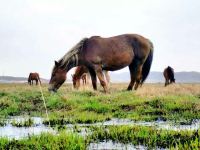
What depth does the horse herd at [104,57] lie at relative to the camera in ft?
55.6

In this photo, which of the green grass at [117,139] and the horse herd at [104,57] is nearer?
the green grass at [117,139]

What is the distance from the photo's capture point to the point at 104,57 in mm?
17266

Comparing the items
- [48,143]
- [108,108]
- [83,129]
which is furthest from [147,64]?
[48,143]

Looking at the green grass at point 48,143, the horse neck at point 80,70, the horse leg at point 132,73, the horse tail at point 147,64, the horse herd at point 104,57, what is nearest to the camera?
the green grass at point 48,143

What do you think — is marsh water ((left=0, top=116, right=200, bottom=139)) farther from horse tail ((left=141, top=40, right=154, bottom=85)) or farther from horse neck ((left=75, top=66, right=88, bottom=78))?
horse neck ((left=75, top=66, right=88, bottom=78))

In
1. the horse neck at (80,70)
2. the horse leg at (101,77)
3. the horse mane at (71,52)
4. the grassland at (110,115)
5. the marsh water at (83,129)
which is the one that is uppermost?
the horse mane at (71,52)

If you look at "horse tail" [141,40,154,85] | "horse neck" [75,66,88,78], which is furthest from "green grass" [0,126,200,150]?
"horse neck" [75,66,88,78]

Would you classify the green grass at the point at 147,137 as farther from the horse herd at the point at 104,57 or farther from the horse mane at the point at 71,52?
the horse mane at the point at 71,52

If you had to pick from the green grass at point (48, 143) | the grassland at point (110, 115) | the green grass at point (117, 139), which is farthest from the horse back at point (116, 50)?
the green grass at point (48, 143)

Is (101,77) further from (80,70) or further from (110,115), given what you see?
(80,70)

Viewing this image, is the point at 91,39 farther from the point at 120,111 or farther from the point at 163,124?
the point at 163,124

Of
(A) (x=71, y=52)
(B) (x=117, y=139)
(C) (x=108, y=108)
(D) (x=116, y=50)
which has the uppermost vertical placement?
(D) (x=116, y=50)

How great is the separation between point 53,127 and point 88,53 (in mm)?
8694

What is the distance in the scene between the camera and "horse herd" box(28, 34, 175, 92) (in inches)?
667
